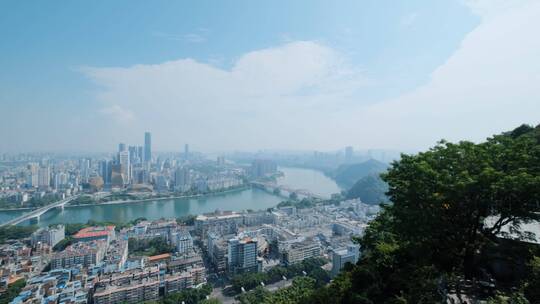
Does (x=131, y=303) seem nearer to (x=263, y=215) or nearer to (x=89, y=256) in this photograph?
(x=89, y=256)

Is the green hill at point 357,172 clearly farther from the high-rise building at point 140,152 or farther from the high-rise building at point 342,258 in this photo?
the high-rise building at point 140,152

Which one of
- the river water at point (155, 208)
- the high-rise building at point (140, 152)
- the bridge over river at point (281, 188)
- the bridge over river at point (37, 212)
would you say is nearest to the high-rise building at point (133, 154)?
the high-rise building at point (140, 152)

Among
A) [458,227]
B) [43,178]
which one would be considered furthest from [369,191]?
[43,178]

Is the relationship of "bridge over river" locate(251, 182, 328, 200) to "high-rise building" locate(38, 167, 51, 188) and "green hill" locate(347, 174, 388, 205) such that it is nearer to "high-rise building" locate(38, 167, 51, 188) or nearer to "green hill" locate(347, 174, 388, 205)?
"green hill" locate(347, 174, 388, 205)

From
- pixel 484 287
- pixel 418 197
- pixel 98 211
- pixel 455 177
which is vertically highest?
pixel 455 177

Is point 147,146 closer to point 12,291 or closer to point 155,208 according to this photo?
point 155,208

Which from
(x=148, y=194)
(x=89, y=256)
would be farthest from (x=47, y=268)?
(x=148, y=194)
